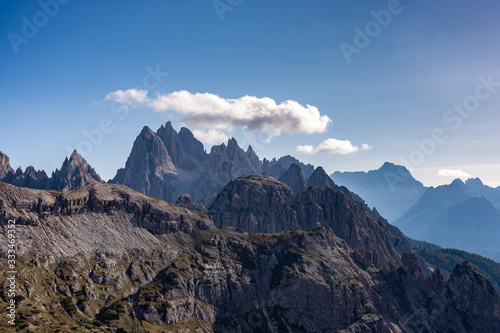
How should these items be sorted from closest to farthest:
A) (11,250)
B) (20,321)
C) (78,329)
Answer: (20,321) < (78,329) < (11,250)

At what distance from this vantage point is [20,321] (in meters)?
169

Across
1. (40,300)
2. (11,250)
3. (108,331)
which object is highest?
(11,250)

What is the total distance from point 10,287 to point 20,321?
24.2 m

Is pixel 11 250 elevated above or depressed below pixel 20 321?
above

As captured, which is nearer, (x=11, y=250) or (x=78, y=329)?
(x=78, y=329)

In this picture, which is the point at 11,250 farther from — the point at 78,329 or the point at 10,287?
the point at 78,329

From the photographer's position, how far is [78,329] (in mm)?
180875

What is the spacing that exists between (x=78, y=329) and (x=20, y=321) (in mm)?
26837

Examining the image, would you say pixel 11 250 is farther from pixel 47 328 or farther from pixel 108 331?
pixel 108 331

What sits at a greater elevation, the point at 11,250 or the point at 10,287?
the point at 11,250

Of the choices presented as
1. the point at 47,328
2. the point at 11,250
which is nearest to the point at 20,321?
the point at 47,328

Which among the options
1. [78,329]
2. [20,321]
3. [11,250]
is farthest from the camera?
[11,250]

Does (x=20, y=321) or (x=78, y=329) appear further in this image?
(x=78, y=329)

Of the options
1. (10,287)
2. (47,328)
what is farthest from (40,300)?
(47,328)
